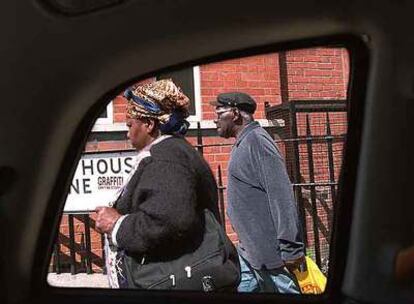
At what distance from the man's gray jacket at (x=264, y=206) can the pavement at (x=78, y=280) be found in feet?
1.31

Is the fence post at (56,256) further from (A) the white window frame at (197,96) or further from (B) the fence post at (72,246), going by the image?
(A) the white window frame at (197,96)

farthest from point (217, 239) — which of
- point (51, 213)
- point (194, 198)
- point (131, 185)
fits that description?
point (51, 213)

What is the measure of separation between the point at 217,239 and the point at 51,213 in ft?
1.69

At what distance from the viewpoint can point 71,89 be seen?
53.3 inches

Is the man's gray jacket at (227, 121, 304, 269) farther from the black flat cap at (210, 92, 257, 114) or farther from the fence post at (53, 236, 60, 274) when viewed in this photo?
the fence post at (53, 236, 60, 274)

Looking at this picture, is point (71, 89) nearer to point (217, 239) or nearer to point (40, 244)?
point (40, 244)

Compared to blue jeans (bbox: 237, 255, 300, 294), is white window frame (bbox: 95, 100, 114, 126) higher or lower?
higher

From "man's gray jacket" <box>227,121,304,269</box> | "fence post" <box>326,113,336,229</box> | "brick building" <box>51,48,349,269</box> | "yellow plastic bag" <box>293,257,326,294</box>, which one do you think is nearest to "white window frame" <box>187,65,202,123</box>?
"brick building" <box>51,48,349,269</box>

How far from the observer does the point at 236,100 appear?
4.94 ft


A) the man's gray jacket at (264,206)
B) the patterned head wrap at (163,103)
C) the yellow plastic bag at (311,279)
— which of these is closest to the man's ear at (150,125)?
the patterned head wrap at (163,103)

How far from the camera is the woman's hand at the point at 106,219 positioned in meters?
1.58

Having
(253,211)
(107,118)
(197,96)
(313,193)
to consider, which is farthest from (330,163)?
(253,211)

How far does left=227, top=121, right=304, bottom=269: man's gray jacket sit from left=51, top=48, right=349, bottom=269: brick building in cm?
20

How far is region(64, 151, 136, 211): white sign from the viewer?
1434mm
